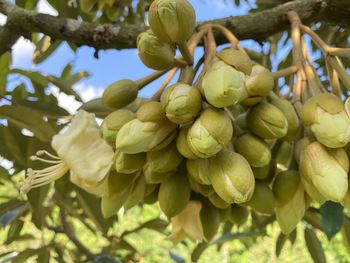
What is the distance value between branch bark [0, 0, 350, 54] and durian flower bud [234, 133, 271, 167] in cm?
22

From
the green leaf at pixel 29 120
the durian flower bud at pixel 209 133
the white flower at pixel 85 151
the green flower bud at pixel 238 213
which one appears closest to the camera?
the durian flower bud at pixel 209 133

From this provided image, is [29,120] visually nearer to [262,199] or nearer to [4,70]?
[4,70]

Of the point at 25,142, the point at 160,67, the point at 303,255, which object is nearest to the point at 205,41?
the point at 160,67

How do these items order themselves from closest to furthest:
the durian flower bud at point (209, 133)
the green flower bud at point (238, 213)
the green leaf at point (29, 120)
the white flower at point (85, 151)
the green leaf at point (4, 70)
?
1. the durian flower bud at point (209, 133)
2. the white flower at point (85, 151)
3. the green flower bud at point (238, 213)
4. the green leaf at point (29, 120)
5. the green leaf at point (4, 70)

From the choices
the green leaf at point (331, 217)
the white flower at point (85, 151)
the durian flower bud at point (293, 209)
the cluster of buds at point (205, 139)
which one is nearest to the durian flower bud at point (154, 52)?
the cluster of buds at point (205, 139)

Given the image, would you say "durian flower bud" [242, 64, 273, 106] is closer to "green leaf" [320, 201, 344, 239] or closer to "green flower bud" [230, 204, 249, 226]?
"green flower bud" [230, 204, 249, 226]

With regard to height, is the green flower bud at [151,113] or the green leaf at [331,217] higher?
the green flower bud at [151,113]

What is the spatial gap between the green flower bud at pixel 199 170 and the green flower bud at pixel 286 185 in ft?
0.35

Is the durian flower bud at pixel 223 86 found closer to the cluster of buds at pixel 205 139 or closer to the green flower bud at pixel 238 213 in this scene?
the cluster of buds at pixel 205 139

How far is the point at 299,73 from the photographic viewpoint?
74 cm

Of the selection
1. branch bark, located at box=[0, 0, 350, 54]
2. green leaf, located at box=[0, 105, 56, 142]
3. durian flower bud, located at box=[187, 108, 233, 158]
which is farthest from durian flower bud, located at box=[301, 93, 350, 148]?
green leaf, located at box=[0, 105, 56, 142]

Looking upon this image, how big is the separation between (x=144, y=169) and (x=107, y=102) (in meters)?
0.10

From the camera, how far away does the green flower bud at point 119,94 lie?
0.68 metres

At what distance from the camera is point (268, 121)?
0.62 m
